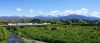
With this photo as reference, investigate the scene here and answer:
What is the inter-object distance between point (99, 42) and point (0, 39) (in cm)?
1794

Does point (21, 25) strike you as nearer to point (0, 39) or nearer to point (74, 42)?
point (0, 39)

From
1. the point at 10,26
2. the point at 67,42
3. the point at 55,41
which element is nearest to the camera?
the point at 67,42

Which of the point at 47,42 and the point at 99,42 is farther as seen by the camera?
the point at 47,42

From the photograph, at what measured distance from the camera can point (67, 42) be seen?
93.1ft

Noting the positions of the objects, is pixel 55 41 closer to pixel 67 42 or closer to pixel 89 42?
pixel 67 42

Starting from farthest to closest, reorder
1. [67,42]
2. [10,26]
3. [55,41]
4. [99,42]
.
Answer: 1. [10,26]
2. [55,41]
3. [67,42]
4. [99,42]

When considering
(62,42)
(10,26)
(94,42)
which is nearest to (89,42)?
(94,42)

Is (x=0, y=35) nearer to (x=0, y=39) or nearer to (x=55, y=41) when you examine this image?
(x=0, y=39)

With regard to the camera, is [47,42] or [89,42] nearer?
[89,42]

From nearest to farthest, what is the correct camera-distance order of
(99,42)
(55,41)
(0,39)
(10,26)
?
(99,42), (55,41), (0,39), (10,26)

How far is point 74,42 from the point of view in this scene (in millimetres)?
27672

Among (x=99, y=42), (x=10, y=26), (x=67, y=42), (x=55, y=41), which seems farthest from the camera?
(x=10, y=26)

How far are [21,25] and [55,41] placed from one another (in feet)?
202

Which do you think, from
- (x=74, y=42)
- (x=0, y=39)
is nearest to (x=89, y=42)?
(x=74, y=42)
